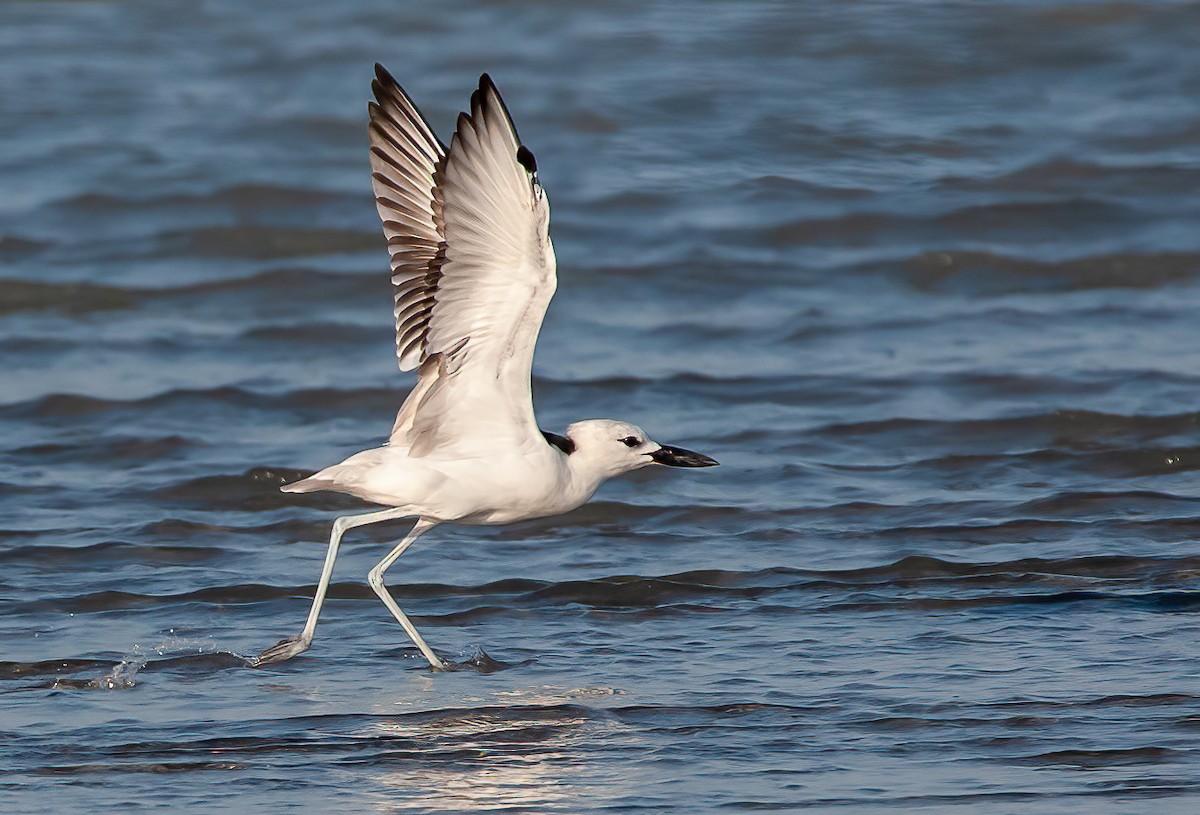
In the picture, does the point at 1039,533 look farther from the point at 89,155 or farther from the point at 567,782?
the point at 89,155

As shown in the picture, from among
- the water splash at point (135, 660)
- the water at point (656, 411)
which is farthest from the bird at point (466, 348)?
the water at point (656, 411)

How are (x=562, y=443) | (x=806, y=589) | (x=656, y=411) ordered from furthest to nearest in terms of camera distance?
(x=656, y=411)
(x=806, y=589)
(x=562, y=443)

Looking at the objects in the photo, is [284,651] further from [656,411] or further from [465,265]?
[656,411]

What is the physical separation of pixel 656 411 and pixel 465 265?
4.67 metres

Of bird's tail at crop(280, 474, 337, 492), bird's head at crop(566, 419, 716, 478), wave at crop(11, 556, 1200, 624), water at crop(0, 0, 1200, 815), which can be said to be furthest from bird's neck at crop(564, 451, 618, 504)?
bird's tail at crop(280, 474, 337, 492)

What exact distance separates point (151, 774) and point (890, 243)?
402 inches

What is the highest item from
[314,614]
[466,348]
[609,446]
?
[466,348]

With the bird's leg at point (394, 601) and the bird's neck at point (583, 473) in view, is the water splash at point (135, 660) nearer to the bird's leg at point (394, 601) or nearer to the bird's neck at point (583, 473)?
the bird's leg at point (394, 601)

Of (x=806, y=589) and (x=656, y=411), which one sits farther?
(x=656, y=411)

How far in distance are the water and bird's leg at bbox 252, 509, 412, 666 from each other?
15 centimetres

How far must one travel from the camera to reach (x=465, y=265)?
7.29m

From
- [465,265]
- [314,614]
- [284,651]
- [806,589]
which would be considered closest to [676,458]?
[806,589]

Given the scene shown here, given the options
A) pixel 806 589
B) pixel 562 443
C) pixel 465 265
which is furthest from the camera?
pixel 806 589

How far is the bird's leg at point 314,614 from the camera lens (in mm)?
7559
